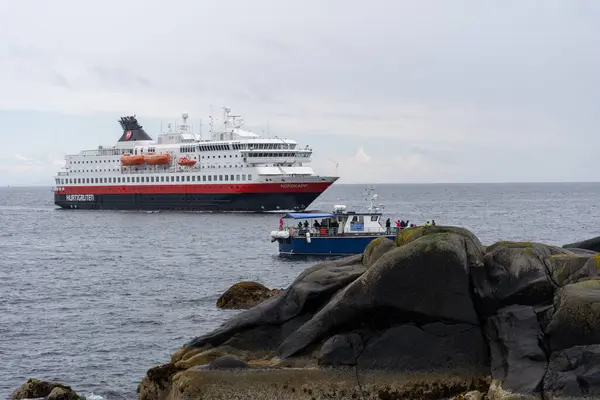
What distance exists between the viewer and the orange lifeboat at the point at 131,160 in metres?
105

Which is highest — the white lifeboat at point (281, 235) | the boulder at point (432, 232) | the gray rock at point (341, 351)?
the boulder at point (432, 232)

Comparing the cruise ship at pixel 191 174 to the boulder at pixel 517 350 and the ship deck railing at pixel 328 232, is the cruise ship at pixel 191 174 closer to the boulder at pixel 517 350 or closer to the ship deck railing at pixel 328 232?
the ship deck railing at pixel 328 232

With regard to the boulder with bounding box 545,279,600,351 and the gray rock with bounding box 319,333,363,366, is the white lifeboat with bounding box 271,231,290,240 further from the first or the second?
the boulder with bounding box 545,279,600,351

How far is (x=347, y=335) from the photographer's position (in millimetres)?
16453

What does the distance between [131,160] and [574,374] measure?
95271 millimetres

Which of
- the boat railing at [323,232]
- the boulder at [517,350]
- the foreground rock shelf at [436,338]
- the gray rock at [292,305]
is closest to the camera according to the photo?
the boulder at [517,350]

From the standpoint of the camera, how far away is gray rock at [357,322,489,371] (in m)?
15.9

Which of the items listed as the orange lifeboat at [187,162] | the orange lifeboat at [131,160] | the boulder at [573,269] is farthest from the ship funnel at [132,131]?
the boulder at [573,269]

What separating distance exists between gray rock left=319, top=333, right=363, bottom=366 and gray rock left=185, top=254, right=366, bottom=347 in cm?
188

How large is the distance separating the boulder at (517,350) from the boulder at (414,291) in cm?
60

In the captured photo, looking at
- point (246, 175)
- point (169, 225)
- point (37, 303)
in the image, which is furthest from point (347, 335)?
point (246, 175)

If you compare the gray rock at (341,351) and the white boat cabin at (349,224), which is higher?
the white boat cabin at (349,224)

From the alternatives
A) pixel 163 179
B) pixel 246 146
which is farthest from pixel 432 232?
pixel 163 179

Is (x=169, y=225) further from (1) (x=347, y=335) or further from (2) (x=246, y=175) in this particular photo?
(1) (x=347, y=335)
